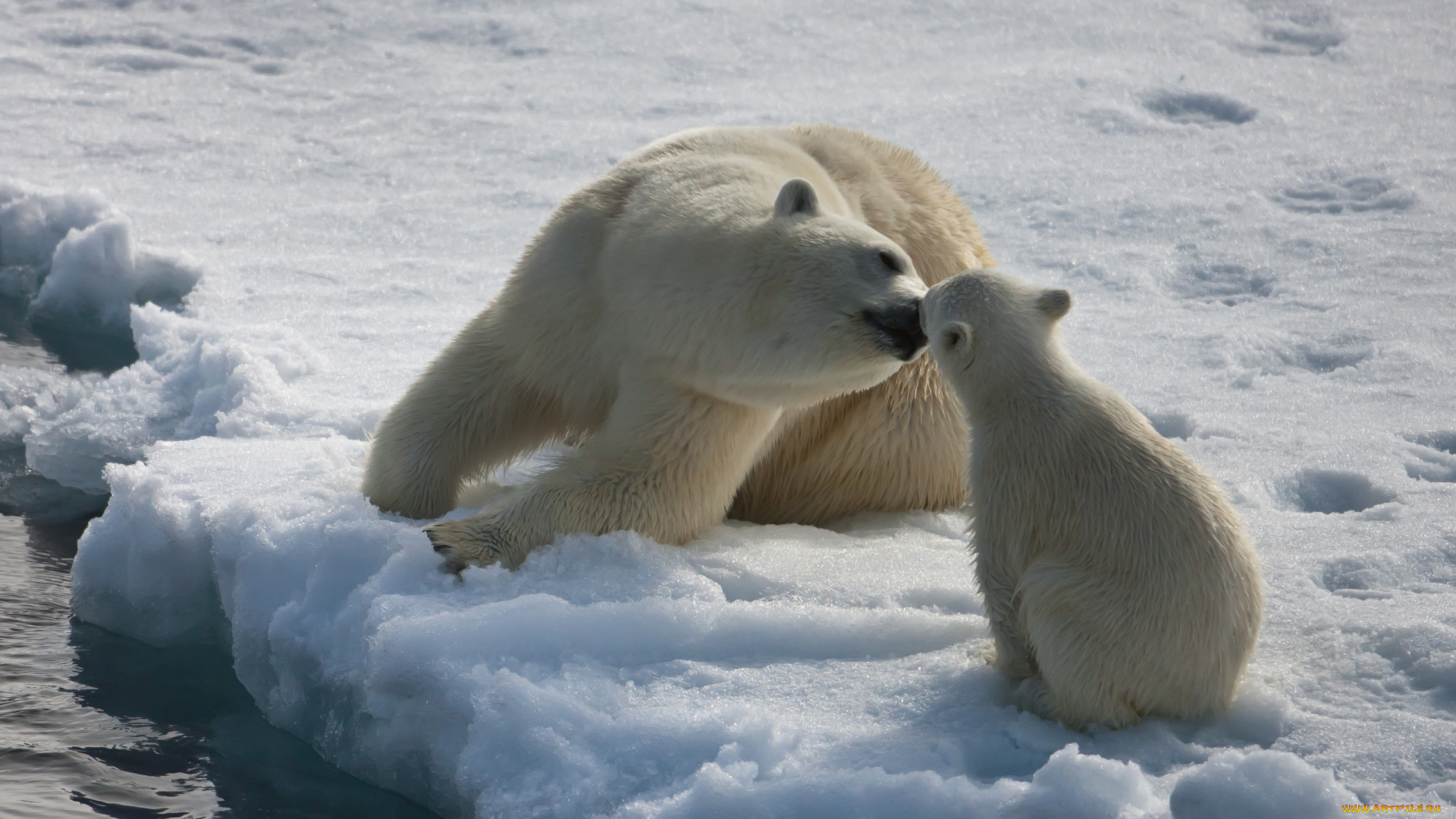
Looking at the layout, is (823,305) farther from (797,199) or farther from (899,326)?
(797,199)

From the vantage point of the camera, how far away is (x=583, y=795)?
2361 mm

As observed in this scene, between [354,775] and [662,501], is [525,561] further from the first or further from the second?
[354,775]

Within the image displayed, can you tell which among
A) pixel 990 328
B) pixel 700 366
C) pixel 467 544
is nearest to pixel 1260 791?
pixel 990 328

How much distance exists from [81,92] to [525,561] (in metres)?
7.31

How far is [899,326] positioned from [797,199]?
419mm

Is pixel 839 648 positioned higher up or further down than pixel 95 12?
further down

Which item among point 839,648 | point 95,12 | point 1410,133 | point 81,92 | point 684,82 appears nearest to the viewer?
point 839,648

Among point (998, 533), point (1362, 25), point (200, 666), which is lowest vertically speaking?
point (200, 666)

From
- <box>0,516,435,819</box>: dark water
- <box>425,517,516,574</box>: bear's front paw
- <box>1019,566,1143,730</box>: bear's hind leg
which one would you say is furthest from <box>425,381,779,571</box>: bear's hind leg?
<box>1019,566,1143,730</box>: bear's hind leg

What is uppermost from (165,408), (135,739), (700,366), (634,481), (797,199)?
(797,199)

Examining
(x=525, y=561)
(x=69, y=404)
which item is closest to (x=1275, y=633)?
(x=525, y=561)

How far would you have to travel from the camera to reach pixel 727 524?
379cm

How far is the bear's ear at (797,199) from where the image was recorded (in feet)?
10.1

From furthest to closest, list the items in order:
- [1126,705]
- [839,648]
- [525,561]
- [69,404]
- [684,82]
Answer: [684,82], [69,404], [525,561], [839,648], [1126,705]
